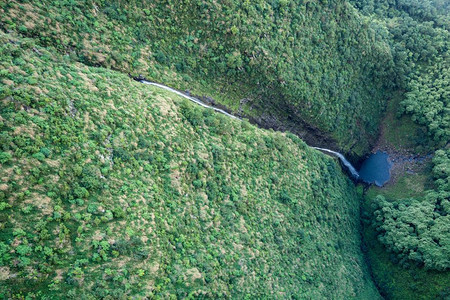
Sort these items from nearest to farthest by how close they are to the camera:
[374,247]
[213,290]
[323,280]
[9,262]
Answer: [9,262] → [213,290] → [323,280] → [374,247]

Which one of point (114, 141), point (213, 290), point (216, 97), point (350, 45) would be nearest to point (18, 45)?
point (114, 141)

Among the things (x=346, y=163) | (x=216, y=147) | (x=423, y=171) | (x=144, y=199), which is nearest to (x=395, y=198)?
(x=423, y=171)

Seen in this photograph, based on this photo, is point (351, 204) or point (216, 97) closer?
point (216, 97)

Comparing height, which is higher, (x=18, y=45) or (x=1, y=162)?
(x=18, y=45)

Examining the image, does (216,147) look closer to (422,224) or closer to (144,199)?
(144,199)

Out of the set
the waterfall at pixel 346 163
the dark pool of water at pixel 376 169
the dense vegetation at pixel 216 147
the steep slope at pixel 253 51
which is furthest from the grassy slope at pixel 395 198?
the waterfall at pixel 346 163

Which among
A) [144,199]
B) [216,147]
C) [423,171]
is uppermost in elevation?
[423,171]

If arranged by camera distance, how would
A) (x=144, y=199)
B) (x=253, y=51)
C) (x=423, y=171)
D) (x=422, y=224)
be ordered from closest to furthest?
(x=144, y=199) < (x=422, y=224) < (x=253, y=51) < (x=423, y=171)

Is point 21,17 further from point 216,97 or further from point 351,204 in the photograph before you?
point 351,204
